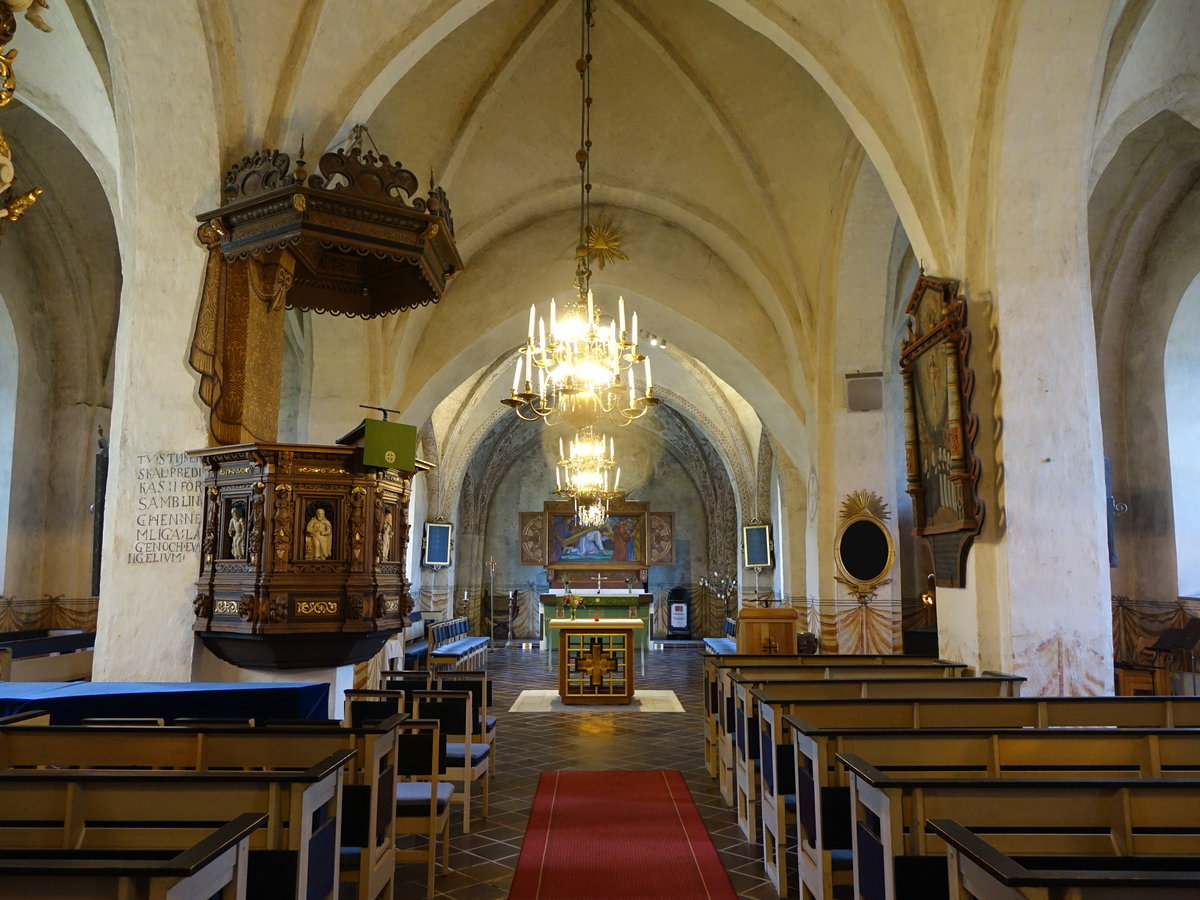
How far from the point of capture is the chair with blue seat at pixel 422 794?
4.46 m

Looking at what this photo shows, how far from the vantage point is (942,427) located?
656cm

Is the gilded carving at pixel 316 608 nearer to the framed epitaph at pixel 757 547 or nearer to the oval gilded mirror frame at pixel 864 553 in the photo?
the oval gilded mirror frame at pixel 864 553

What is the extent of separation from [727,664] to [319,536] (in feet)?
11.2

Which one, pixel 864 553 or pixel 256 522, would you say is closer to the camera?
pixel 256 522

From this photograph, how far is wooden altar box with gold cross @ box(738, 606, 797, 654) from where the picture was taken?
10305mm

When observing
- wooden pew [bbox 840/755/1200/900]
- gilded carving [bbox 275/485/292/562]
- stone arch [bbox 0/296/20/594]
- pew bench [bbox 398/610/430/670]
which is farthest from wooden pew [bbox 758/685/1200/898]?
stone arch [bbox 0/296/20/594]

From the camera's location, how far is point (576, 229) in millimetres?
12992

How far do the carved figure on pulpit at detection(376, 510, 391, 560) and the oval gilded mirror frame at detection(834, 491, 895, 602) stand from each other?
618 centimetres

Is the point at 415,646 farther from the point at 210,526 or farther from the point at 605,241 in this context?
the point at 210,526

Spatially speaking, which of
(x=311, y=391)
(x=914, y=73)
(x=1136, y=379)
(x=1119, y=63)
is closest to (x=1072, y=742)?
(x=914, y=73)

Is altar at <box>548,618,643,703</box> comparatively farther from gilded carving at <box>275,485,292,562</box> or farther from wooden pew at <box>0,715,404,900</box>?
wooden pew at <box>0,715,404,900</box>

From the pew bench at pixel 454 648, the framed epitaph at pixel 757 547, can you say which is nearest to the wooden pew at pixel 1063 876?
the pew bench at pixel 454 648

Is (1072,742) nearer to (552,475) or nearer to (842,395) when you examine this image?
(842,395)

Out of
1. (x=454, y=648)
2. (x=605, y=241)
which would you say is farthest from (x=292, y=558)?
(x=454, y=648)
